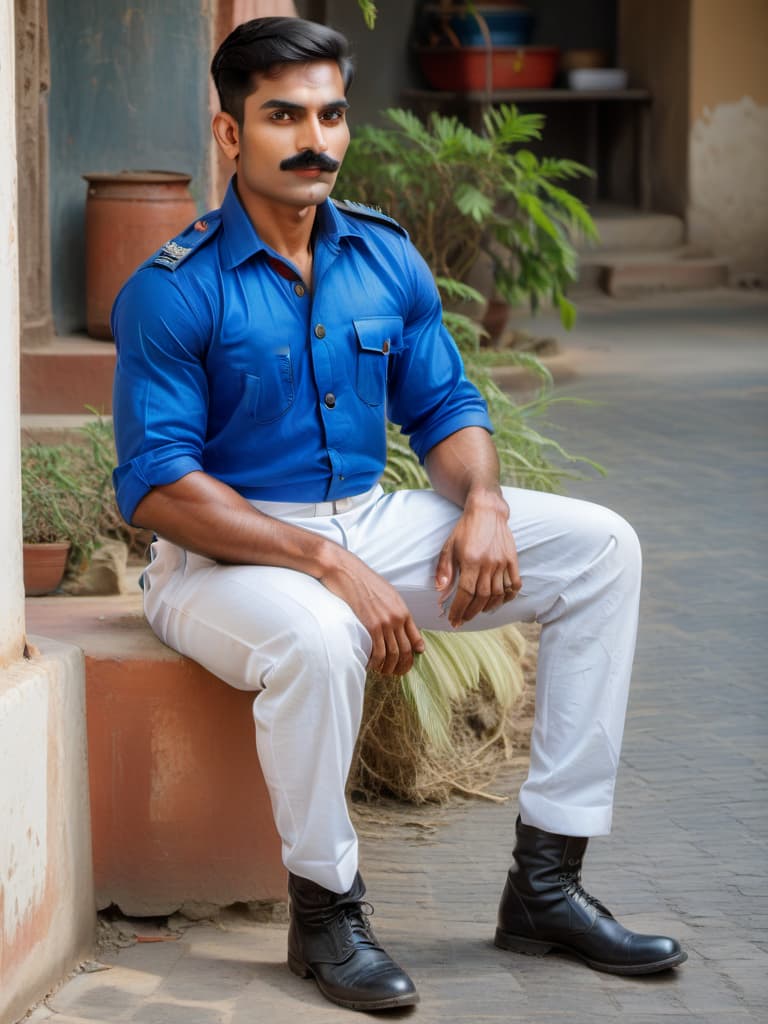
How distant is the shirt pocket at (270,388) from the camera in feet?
9.15

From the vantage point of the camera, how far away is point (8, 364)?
251 cm

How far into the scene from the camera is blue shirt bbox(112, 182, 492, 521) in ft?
8.91

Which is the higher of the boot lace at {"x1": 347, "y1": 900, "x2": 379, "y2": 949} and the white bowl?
the white bowl

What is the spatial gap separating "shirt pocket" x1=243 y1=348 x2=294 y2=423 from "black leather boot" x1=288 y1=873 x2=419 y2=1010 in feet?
2.60

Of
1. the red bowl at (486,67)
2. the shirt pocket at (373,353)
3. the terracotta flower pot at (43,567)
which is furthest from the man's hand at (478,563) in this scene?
the red bowl at (486,67)

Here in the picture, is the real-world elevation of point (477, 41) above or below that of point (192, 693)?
above

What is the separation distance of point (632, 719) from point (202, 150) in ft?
9.41

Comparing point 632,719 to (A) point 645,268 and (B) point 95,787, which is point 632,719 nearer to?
(B) point 95,787

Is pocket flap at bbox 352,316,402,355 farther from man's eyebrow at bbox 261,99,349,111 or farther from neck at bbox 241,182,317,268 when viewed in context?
man's eyebrow at bbox 261,99,349,111

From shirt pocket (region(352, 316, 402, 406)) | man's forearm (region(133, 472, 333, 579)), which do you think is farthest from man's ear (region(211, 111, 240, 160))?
man's forearm (region(133, 472, 333, 579))

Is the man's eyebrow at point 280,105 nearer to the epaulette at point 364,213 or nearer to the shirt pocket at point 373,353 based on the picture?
the epaulette at point 364,213

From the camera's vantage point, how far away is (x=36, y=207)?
5641 mm

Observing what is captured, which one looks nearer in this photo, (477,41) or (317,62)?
(317,62)

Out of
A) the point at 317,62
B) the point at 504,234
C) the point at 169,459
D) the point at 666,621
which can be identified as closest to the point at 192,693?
the point at 169,459
